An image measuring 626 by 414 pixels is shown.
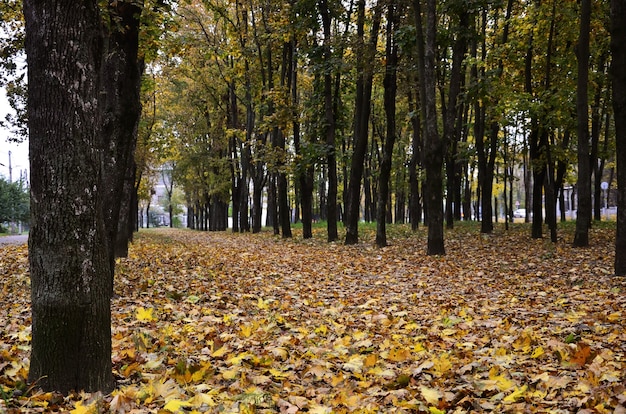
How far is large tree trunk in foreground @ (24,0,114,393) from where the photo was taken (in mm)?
3406

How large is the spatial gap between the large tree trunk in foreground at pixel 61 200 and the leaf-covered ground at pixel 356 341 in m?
0.33

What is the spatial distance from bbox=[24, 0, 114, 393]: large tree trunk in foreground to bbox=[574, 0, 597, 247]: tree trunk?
11.8 m

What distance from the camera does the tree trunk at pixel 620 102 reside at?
8586 mm

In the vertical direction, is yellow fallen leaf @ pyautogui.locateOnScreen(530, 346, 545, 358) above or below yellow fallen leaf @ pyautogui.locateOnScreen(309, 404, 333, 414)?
above

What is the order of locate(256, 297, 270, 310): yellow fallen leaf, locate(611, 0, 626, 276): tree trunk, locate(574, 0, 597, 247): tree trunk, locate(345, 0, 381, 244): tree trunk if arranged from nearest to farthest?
locate(256, 297, 270, 310): yellow fallen leaf
locate(611, 0, 626, 276): tree trunk
locate(574, 0, 597, 247): tree trunk
locate(345, 0, 381, 244): tree trunk

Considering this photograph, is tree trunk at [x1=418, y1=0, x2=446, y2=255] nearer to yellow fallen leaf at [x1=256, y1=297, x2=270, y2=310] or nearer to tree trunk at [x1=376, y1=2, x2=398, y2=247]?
tree trunk at [x1=376, y1=2, x2=398, y2=247]

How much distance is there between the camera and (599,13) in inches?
584

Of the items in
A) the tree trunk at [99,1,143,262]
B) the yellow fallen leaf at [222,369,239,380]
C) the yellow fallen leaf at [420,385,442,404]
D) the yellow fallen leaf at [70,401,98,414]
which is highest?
the tree trunk at [99,1,143,262]

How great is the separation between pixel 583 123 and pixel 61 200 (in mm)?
12469

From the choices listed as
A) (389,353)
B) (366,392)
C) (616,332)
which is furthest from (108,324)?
(616,332)

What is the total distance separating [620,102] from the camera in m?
8.76

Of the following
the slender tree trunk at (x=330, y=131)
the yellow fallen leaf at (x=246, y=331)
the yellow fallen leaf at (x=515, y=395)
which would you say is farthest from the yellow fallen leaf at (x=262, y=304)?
the slender tree trunk at (x=330, y=131)

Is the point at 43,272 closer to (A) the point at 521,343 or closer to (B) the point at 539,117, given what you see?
(A) the point at 521,343

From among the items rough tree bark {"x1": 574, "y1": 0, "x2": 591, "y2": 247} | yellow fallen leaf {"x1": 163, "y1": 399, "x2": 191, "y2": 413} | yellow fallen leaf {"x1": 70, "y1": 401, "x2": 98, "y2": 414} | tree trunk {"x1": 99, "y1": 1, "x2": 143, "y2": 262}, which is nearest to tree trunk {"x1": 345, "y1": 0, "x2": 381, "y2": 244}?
rough tree bark {"x1": 574, "y1": 0, "x2": 591, "y2": 247}
